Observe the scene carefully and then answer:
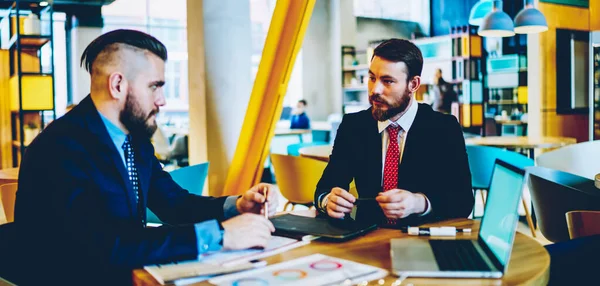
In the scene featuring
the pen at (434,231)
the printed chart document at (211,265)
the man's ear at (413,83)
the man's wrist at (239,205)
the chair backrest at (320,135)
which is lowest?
the printed chart document at (211,265)

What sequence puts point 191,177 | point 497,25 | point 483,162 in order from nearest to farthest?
point 191,177
point 483,162
point 497,25

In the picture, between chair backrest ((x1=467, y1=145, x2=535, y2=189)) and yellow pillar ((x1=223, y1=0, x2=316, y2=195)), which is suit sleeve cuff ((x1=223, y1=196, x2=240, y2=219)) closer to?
yellow pillar ((x1=223, y1=0, x2=316, y2=195))

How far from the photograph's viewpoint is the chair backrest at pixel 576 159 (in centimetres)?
448

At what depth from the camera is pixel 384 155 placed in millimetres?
2455

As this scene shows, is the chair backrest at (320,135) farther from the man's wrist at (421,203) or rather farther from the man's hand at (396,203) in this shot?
the man's hand at (396,203)

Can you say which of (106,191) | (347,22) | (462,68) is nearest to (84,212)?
(106,191)

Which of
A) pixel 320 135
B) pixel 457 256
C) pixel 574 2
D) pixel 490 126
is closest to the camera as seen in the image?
pixel 457 256

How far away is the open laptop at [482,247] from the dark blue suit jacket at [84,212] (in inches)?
22.4

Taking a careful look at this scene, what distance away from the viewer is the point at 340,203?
1.97 m

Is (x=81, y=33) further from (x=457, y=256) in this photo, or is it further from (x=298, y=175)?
(x=457, y=256)

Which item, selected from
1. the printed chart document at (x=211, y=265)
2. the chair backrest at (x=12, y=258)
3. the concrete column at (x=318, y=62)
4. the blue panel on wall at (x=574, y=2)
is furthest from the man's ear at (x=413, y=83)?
the concrete column at (x=318, y=62)

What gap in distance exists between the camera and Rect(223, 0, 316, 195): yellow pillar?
459 centimetres

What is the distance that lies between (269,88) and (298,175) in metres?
0.81

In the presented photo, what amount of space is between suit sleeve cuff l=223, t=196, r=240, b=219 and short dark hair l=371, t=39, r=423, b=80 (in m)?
0.92
